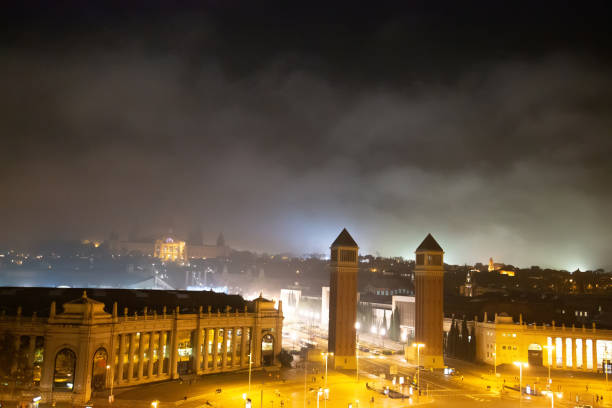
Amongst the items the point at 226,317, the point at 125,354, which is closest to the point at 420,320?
the point at 226,317

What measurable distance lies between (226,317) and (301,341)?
171 feet

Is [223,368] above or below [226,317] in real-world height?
below

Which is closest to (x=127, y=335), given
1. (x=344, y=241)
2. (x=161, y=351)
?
(x=161, y=351)

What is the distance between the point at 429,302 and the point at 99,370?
61.3 meters

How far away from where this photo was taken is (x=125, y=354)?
71625 mm

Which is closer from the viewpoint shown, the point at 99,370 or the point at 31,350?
the point at 31,350

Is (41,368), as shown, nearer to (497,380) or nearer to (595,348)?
(497,380)

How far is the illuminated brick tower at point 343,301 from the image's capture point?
95.2 m

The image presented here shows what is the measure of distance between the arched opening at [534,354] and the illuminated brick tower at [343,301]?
113ft

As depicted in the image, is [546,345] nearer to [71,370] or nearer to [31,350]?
[71,370]

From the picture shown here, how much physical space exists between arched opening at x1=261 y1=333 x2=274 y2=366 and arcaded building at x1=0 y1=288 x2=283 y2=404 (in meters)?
0.17

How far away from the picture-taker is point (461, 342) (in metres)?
108

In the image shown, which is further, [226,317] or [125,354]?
[226,317]

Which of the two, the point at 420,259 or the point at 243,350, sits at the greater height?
the point at 420,259
